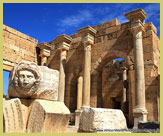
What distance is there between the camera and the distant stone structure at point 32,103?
12.0 feet

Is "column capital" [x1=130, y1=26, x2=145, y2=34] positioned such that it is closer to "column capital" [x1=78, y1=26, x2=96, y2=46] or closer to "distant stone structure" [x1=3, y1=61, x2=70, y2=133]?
"column capital" [x1=78, y1=26, x2=96, y2=46]

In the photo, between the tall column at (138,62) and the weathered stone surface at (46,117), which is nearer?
the weathered stone surface at (46,117)

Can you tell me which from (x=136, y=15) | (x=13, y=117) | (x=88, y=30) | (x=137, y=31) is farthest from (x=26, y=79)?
(x=88, y=30)

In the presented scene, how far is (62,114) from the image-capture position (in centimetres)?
397

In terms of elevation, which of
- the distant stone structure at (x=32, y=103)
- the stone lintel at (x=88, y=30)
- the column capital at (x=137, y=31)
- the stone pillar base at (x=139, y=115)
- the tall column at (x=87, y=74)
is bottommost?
the stone pillar base at (x=139, y=115)

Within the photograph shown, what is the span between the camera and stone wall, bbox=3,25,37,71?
482 inches

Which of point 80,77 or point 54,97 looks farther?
point 80,77

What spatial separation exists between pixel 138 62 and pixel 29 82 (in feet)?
21.0

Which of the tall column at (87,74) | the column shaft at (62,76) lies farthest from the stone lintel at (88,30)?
the column shaft at (62,76)

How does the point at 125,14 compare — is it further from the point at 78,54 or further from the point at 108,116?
the point at 108,116

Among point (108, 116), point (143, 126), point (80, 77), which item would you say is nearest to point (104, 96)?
point (80, 77)

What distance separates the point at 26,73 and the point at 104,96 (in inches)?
555

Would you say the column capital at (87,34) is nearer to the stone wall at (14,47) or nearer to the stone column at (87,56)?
the stone column at (87,56)

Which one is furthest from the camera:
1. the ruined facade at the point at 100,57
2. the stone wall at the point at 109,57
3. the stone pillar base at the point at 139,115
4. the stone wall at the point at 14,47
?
the stone wall at the point at 14,47
